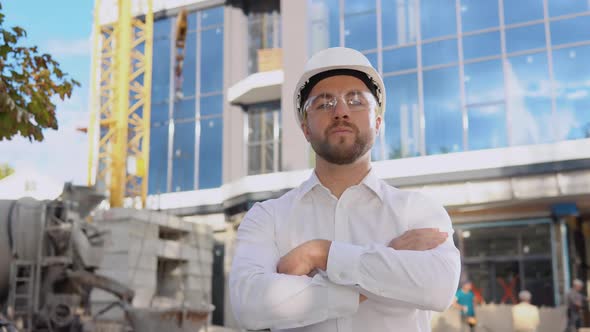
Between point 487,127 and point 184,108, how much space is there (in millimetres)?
15310

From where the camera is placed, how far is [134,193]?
125 feet

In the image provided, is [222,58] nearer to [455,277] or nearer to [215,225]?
[215,225]

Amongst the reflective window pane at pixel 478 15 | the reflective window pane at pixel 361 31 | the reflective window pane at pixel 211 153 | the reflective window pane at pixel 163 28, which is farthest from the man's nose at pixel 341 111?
the reflective window pane at pixel 163 28

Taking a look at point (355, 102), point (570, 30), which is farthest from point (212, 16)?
point (355, 102)

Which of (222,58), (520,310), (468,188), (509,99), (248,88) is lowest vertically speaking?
(520,310)

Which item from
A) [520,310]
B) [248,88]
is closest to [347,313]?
[520,310]

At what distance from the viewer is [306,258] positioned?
2404 mm

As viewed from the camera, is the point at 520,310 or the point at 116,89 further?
the point at 116,89

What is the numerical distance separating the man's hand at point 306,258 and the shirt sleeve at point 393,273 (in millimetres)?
56

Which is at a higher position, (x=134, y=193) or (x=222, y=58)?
(x=222, y=58)

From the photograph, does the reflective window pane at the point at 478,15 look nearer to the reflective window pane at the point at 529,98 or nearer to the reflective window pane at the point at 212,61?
the reflective window pane at the point at 529,98

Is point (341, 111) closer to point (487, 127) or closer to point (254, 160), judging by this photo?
point (487, 127)

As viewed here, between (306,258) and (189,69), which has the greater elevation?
(189,69)

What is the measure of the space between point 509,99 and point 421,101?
3.08 m
